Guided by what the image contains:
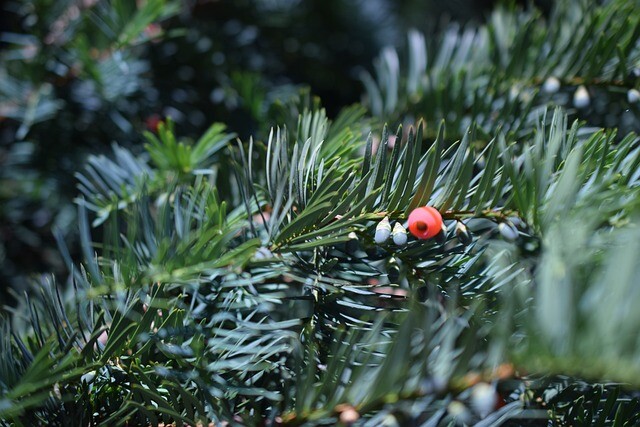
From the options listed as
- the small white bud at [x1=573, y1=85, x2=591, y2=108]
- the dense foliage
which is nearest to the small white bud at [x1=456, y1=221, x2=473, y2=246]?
the dense foliage

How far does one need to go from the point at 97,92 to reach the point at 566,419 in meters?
0.41

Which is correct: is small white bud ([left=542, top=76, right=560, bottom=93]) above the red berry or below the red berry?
above

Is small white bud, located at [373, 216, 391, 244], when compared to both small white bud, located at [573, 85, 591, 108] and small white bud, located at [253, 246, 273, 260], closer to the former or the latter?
small white bud, located at [253, 246, 273, 260]

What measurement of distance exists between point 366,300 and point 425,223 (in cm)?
6

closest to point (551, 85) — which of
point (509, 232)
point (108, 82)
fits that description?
point (509, 232)

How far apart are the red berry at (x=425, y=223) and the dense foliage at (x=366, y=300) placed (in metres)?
0.01

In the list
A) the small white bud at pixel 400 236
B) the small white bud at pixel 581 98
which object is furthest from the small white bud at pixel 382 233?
the small white bud at pixel 581 98

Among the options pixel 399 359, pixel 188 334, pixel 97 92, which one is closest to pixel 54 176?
pixel 97 92

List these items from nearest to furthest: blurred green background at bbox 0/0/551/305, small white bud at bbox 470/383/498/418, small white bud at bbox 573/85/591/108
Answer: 1. small white bud at bbox 470/383/498/418
2. small white bud at bbox 573/85/591/108
3. blurred green background at bbox 0/0/551/305

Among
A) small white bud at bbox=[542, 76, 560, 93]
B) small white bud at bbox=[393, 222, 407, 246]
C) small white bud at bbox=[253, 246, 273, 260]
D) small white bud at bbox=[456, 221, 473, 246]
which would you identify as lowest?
small white bud at bbox=[253, 246, 273, 260]

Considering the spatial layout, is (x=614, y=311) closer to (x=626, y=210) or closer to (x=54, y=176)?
(x=626, y=210)

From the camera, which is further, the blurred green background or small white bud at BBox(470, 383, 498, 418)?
the blurred green background

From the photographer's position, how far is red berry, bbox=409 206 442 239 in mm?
242

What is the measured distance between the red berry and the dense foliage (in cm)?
1
